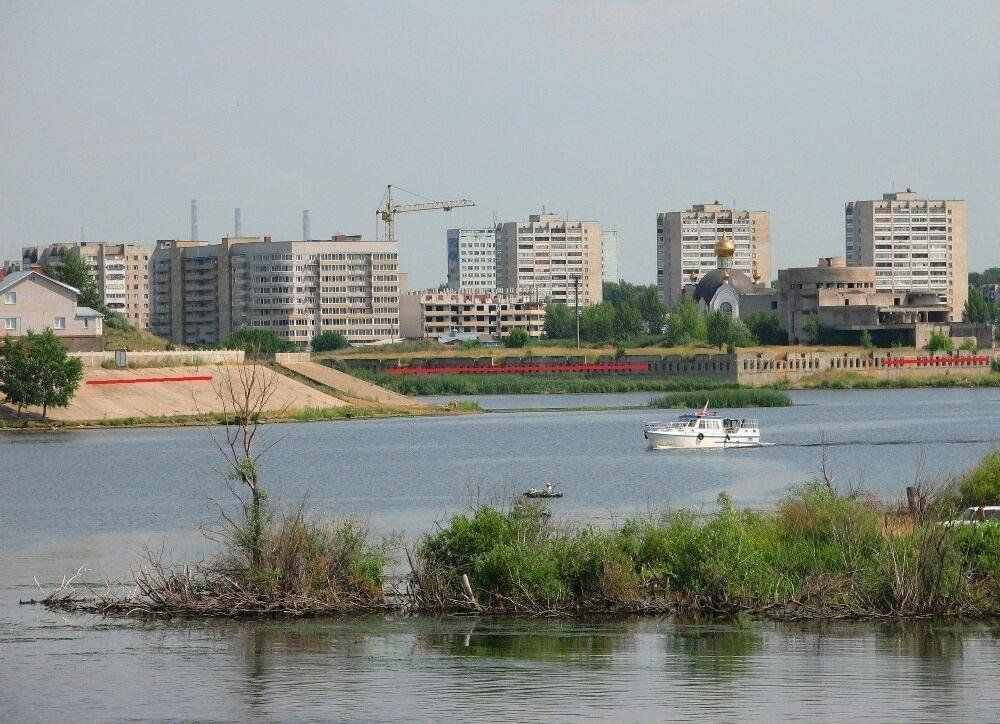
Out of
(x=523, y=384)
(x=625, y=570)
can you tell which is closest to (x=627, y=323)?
(x=523, y=384)

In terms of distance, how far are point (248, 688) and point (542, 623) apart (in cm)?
491

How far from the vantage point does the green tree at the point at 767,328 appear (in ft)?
482

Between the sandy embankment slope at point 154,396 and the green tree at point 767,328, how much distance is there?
62574mm

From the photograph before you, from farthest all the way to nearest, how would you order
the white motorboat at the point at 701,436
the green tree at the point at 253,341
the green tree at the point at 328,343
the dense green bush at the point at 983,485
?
1. the green tree at the point at 328,343
2. the green tree at the point at 253,341
3. the white motorboat at the point at 701,436
4. the dense green bush at the point at 983,485

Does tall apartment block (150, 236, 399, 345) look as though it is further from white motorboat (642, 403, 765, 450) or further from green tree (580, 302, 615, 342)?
white motorboat (642, 403, 765, 450)

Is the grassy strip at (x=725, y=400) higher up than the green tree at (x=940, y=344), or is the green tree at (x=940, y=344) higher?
the green tree at (x=940, y=344)

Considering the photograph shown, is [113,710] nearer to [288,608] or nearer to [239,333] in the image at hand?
[288,608]

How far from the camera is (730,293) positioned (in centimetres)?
16200

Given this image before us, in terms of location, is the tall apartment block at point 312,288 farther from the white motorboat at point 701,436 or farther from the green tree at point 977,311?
the white motorboat at point 701,436

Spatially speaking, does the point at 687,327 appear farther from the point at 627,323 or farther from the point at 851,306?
the point at 627,323

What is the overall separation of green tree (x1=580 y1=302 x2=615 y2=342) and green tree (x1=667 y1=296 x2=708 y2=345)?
8790 millimetres

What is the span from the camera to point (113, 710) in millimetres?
21781

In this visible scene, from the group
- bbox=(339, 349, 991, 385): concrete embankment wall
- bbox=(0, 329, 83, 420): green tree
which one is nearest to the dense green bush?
bbox=(0, 329, 83, 420): green tree

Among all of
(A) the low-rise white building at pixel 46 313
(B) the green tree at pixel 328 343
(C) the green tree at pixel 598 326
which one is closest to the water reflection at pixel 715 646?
(A) the low-rise white building at pixel 46 313
